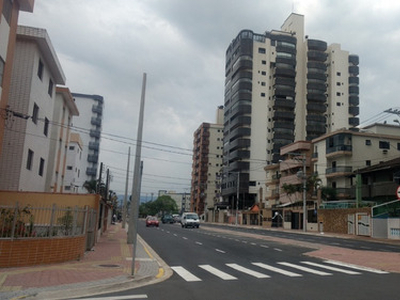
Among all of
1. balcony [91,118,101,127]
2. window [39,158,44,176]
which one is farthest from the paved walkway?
balcony [91,118,101,127]

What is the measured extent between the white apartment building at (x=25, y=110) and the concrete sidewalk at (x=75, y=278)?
10.7 m

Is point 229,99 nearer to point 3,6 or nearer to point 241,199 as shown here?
point 241,199

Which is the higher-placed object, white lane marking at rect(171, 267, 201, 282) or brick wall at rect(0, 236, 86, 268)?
brick wall at rect(0, 236, 86, 268)

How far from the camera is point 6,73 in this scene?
18.4 meters

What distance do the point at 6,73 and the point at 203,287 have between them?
45.2 feet

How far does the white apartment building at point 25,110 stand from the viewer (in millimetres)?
22938

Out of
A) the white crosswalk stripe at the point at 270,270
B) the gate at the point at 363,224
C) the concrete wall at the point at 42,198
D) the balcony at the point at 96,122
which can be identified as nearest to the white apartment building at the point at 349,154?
the gate at the point at 363,224

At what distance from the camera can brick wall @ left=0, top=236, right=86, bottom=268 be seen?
12.2 meters

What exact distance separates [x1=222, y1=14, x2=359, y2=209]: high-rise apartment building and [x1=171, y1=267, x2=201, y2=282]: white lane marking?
266 ft

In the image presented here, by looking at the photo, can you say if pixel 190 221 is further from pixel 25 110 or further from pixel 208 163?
pixel 208 163

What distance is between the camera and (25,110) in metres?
23.3

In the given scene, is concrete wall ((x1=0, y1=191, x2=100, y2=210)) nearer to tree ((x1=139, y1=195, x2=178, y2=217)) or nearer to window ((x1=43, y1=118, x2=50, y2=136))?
window ((x1=43, y1=118, x2=50, y2=136))

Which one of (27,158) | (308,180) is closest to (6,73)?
(27,158)

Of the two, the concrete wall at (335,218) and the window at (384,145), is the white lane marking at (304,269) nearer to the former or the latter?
the concrete wall at (335,218)
